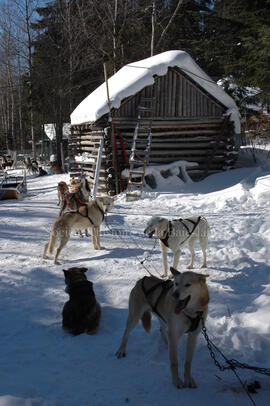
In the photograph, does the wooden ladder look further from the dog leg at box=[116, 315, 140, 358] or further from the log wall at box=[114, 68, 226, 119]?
the dog leg at box=[116, 315, 140, 358]

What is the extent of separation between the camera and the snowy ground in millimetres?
3430

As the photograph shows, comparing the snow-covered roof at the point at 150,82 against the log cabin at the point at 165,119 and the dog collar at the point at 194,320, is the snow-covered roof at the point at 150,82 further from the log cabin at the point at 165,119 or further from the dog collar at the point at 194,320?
the dog collar at the point at 194,320

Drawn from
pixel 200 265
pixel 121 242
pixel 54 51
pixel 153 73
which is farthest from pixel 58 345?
pixel 54 51

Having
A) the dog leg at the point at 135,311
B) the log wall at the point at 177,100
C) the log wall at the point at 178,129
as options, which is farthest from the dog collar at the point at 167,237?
the log wall at the point at 177,100

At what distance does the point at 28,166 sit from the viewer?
94.2 feet

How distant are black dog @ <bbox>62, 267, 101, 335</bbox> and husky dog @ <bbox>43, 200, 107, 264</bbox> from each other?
2475 mm

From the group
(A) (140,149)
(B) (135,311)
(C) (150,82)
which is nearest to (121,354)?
(B) (135,311)

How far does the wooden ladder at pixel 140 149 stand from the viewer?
13790mm

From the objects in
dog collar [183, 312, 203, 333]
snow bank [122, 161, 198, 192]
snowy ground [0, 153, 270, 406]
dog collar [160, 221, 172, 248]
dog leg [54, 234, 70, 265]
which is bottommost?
snowy ground [0, 153, 270, 406]

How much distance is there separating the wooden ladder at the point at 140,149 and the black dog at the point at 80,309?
8470mm

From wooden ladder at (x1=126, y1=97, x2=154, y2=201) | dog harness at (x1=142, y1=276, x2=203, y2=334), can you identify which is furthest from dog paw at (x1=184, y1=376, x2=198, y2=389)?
wooden ladder at (x1=126, y1=97, x2=154, y2=201)

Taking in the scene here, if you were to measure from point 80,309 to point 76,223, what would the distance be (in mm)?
3179

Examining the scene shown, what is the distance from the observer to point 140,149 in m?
15.6

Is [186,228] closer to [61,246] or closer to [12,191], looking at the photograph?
[61,246]
